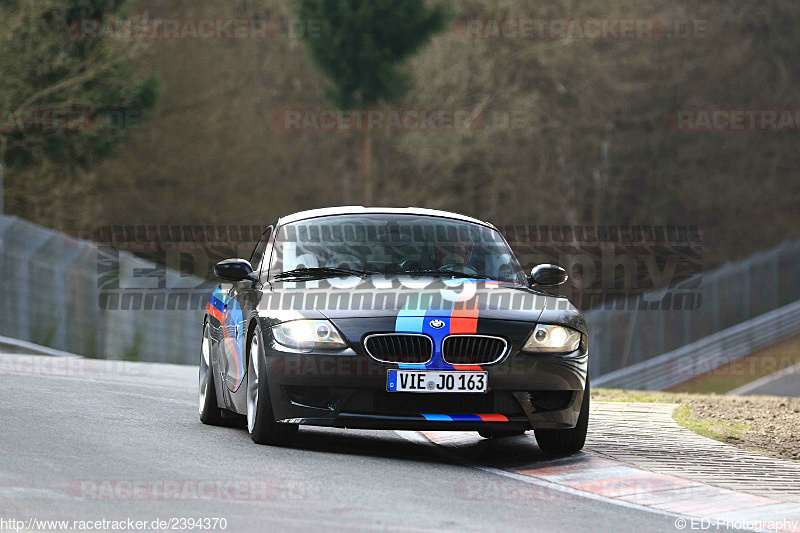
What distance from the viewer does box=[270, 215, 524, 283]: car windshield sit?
10.0m

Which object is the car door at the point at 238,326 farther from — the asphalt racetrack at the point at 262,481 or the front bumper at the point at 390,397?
the front bumper at the point at 390,397

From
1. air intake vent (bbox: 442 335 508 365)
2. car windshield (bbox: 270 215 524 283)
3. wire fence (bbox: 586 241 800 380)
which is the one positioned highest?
car windshield (bbox: 270 215 524 283)

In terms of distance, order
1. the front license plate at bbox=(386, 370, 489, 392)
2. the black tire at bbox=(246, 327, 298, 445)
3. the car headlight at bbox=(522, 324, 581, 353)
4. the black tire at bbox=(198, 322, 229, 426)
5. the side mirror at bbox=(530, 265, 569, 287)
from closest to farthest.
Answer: the front license plate at bbox=(386, 370, 489, 392)
the car headlight at bbox=(522, 324, 581, 353)
the black tire at bbox=(246, 327, 298, 445)
the side mirror at bbox=(530, 265, 569, 287)
the black tire at bbox=(198, 322, 229, 426)

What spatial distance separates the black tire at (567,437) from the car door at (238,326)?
2.14 meters

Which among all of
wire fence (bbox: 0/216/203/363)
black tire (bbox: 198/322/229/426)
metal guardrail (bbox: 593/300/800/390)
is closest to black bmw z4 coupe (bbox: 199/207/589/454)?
black tire (bbox: 198/322/229/426)

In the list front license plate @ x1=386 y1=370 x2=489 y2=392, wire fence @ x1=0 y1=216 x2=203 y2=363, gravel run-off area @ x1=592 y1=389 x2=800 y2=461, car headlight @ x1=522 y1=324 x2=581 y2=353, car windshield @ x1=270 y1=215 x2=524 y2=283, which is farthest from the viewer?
wire fence @ x1=0 y1=216 x2=203 y2=363

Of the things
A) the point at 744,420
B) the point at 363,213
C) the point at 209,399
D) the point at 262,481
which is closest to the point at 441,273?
the point at 363,213

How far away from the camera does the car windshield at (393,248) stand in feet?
32.9

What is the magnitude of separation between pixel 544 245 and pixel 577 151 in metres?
Result: 3.97

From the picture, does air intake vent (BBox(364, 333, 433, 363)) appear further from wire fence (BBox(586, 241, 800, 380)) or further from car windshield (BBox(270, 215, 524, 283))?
wire fence (BBox(586, 241, 800, 380))

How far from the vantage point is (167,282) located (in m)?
25.5

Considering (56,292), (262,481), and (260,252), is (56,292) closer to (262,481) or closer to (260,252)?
(260,252)

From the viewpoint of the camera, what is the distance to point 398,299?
29.8 feet

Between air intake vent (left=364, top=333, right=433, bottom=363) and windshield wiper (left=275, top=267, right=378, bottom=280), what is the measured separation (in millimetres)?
1015
